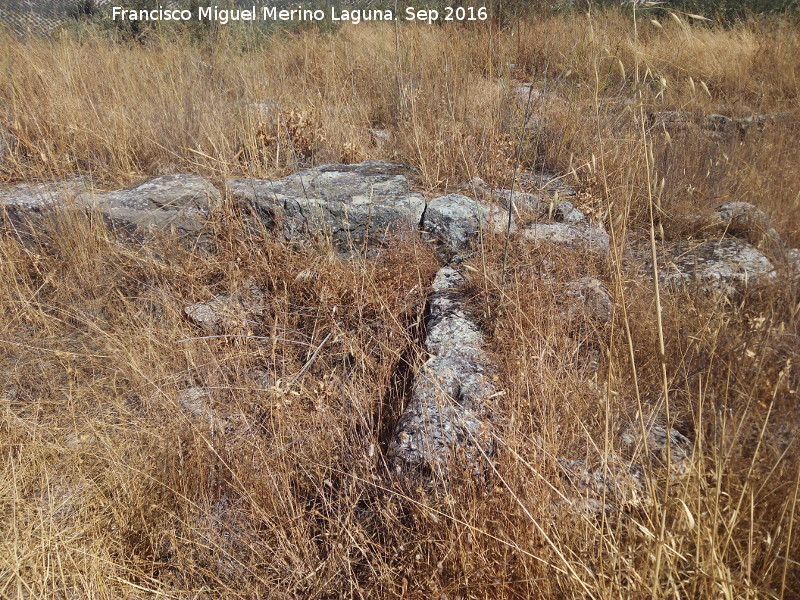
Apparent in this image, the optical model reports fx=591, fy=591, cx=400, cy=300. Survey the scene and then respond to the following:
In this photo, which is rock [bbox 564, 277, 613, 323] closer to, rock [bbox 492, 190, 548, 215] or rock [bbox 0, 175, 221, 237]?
rock [bbox 492, 190, 548, 215]

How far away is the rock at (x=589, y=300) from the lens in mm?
2303

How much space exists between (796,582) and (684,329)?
84 cm

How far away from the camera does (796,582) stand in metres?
1.13

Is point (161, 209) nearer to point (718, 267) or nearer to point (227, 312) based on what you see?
point (227, 312)

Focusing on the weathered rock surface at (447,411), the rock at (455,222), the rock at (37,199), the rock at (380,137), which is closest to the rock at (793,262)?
the weathered rock surface at (447,411)

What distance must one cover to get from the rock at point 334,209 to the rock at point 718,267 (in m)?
1.26

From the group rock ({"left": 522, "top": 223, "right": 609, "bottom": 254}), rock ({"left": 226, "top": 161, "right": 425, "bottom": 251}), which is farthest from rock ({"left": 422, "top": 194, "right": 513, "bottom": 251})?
rock ({"left": 522, "top": 223, "right": 609, "bottom": 254})

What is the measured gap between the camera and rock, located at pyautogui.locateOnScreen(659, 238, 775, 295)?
1872 mm

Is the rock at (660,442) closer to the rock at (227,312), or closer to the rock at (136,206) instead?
the rock at (227,312)

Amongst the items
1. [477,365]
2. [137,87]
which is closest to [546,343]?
[477,365]

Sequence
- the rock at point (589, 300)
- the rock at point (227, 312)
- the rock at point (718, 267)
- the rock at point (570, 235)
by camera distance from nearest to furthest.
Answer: the rock at point (718, 267)
the rock at point (589, 300)
the rock at point (227, 312)
the rock at point (570, 235)

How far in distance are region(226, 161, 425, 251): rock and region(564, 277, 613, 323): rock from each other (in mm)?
930

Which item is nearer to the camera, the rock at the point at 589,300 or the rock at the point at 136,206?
the rock at the point at 589,300

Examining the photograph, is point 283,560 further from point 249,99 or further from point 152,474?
point 249,99
